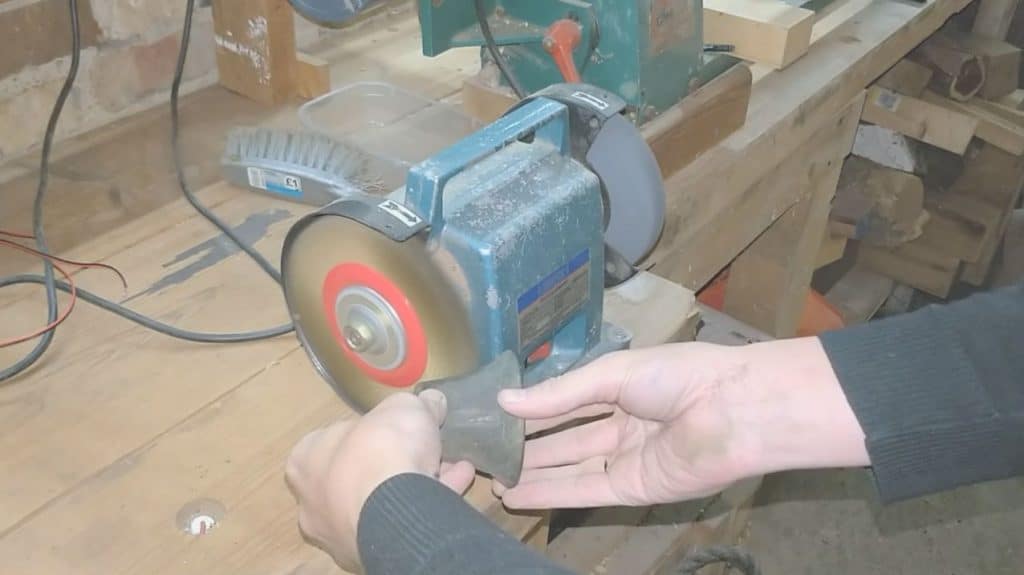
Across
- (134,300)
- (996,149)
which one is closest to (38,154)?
(134,300)

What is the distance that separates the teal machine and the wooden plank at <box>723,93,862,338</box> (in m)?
0.39

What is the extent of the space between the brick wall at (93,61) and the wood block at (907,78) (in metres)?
1.24

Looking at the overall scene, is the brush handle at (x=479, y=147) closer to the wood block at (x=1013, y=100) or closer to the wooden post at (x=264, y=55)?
the wooden post at (x=264, y=55)

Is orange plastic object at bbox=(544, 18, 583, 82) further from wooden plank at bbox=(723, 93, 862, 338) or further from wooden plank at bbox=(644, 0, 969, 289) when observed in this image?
wooden plank at bbox=(723, 93, 862, 338)

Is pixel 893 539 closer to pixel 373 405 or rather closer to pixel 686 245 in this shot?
pixel 686 245

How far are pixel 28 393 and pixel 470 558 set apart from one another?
1.41 feet

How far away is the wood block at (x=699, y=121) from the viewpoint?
3.24ft

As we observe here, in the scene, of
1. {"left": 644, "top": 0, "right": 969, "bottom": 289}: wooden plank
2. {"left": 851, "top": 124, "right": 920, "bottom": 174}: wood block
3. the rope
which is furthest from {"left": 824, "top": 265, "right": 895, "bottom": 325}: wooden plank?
the rope

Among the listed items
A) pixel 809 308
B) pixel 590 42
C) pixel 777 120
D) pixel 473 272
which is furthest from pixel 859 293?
pixel 473 272

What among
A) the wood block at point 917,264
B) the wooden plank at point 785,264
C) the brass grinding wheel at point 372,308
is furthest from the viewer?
the wood block at point 917,264

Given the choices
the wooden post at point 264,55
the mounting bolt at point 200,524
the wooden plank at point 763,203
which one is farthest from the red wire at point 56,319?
the wooden plank at point 763,203

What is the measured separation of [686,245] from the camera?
1.07 meters

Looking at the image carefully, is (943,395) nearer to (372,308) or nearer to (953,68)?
(372,308)

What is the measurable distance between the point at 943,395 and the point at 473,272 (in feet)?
1.11
